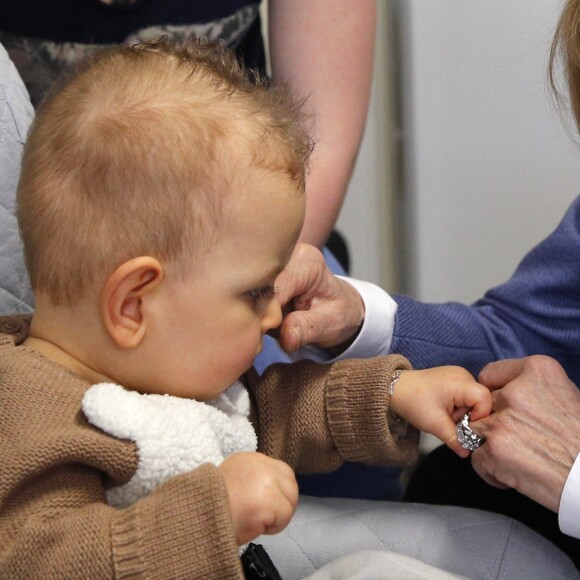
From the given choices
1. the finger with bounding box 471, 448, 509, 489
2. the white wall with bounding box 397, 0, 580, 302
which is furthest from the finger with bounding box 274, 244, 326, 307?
the white wall with bounding box 397, 0, 580, 302

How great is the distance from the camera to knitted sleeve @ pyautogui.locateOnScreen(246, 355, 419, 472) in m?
0.76

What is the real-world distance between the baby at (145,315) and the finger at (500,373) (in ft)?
0.76

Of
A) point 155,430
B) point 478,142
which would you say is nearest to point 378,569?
point 155,430

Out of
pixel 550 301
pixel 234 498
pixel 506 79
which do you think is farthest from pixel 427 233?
pixel 234 498

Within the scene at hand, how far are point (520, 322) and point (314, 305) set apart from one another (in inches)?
10.3

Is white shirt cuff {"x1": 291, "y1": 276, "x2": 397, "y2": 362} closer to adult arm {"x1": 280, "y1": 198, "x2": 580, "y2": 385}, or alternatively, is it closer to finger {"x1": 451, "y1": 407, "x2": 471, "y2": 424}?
adult arm {"x1": 280, "y1": 198, "x2": 580, "y2": 385}

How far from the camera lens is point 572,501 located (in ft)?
2.37

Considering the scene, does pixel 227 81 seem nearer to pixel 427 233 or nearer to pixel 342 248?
pixel 342 248

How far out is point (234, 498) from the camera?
586 millimetres

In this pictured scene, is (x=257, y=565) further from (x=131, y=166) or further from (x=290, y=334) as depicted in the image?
(x=131, y=166)

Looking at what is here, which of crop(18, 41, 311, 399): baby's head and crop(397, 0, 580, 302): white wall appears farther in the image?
crop(397, 0, 580, 302): white wall

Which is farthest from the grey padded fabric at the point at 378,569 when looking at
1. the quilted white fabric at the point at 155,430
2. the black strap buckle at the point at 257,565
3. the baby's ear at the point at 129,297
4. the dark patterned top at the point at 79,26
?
the dark patterned top at the point at 79,26

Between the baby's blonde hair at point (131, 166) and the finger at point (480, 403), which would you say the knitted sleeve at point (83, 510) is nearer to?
the baby's blonde hair at point (131, 166)

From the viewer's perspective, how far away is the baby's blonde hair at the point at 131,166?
615 millimetres
